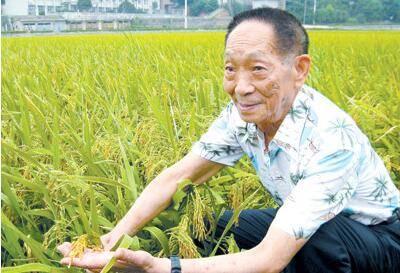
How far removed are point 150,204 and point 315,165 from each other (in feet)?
1.30

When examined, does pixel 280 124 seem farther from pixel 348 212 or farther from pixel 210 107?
pixel 210 107

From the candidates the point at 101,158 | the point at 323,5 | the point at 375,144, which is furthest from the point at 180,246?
the point at 323,5

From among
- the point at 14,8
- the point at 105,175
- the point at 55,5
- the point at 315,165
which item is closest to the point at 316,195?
the point at 315,165

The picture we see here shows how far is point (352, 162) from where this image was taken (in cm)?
124

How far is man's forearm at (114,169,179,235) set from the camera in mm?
1391

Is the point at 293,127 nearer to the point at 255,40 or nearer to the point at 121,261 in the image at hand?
the point at 255,40

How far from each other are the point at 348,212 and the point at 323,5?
7861 millimetres

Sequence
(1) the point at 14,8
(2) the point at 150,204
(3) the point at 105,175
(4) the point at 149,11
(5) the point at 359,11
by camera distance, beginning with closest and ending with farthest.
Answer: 1. (2) the point at 150,204
2. (3) the point at 105,175
3. (1) the point at 14,8
4. (4) the point at 149,11
5. (5) the point at 359,11

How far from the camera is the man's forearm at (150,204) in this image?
1.39m

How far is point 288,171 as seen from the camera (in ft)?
4.34

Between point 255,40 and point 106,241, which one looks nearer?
point 255,40

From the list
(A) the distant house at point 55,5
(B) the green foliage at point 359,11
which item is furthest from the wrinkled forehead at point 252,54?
(B) the green foliage at point 359,11

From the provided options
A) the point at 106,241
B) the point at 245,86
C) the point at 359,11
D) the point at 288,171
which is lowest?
the point at 359,11

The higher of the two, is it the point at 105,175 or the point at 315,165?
the point at 315,165
